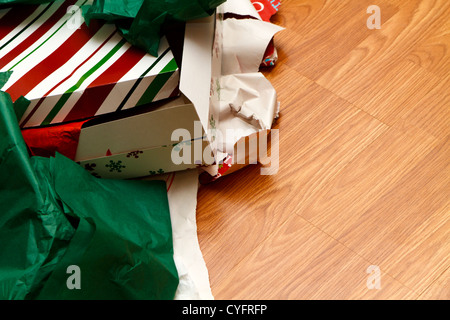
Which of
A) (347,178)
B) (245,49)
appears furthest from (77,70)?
(347,178)

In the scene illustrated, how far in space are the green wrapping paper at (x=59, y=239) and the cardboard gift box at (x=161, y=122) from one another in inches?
2.7

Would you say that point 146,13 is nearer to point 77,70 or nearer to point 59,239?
point 77,70

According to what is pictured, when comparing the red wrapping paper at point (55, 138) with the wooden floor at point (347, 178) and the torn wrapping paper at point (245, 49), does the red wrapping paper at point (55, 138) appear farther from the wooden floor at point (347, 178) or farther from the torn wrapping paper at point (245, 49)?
the torn wrapping paper at point (245, 49)

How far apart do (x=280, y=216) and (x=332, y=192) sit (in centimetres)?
11

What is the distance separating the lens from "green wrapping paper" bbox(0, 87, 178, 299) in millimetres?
826

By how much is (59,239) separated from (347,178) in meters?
0.55

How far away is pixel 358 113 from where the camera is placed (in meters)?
1.15

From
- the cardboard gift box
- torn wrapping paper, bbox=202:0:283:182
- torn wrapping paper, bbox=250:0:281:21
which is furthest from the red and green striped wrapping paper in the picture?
torn wrapping paper, bbox=250:0:281:21

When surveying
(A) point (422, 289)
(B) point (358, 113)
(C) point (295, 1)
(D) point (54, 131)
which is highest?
(D) point (54, 131)

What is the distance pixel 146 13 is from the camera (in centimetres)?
95

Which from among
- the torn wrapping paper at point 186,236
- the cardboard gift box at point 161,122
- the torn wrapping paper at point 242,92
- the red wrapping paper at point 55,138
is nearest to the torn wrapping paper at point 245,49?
the torn wrapping paper at point 242,92

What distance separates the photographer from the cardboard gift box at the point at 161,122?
0.93 meters
